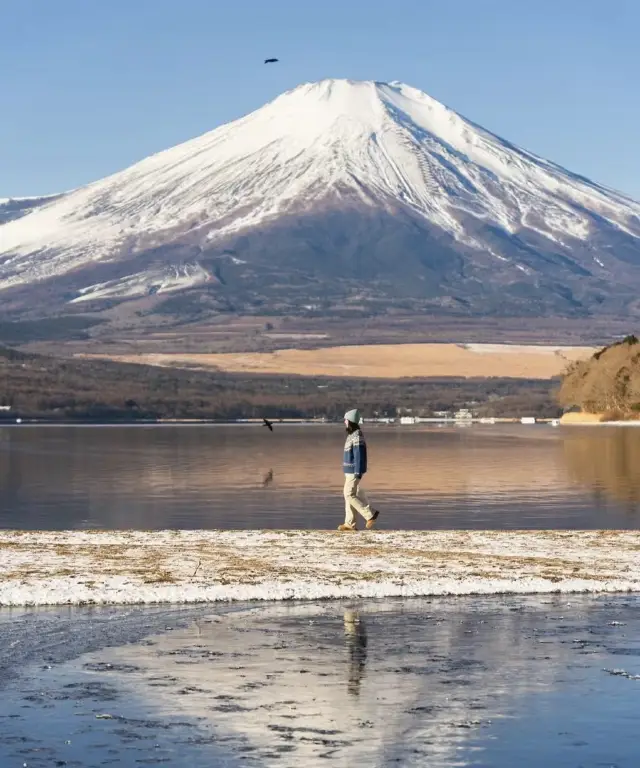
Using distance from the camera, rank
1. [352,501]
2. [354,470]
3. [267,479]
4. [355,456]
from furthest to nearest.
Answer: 1. [267,479]
2. [352,501]
3. [354,470]
4. [355,456]

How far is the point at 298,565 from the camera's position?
22906 mm

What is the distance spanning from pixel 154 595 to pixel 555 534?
9.24m

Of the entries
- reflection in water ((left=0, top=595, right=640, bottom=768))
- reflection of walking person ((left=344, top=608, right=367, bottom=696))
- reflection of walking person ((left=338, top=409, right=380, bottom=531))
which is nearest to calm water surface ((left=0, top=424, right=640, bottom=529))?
reflection of walking person ((left=338, top=409, right=380, bottom=531))

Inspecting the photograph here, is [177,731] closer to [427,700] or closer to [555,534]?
[427,700]

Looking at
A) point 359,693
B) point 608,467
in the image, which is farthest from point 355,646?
point 608,467

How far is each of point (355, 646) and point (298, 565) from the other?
585cm

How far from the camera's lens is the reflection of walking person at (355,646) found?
15164mm

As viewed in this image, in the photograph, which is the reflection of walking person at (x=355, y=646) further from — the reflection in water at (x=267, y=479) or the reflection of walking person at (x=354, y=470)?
the reflection in water at (x=267, y=479)

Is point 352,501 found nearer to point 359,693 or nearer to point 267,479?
point 359,693

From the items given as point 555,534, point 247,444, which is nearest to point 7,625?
point 555,534

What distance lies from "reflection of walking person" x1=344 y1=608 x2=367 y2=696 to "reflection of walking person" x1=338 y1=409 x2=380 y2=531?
8.74 metres

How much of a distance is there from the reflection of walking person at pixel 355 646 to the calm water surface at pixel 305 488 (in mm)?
13101

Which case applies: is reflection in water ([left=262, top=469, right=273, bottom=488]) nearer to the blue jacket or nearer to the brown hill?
the blue jacket

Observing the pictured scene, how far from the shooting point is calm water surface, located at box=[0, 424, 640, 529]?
34.2 meters
